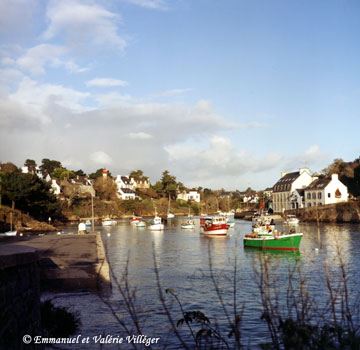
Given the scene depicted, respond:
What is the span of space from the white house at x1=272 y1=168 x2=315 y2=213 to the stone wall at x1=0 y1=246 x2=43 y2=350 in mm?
107774

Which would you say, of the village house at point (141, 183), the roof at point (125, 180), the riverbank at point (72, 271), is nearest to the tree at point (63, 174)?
the roof at point (125, 180)

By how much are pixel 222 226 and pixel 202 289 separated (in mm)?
44225

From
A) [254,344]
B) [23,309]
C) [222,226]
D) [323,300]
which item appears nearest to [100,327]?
[254,344]

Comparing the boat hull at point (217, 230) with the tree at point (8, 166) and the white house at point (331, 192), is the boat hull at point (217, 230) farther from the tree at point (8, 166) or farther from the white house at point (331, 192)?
the tree at point (8, 166)

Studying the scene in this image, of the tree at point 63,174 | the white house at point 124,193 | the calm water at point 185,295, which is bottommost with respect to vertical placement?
the calm water at point 185,295

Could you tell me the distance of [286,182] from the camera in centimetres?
12406

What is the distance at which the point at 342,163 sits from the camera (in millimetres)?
119438

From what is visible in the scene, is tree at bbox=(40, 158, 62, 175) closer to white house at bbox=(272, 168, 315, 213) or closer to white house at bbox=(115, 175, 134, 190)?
white house at bbox=(115, 175, 134, 190)

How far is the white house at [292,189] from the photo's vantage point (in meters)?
117

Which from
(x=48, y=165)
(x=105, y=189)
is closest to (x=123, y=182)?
(x=105, y=189)

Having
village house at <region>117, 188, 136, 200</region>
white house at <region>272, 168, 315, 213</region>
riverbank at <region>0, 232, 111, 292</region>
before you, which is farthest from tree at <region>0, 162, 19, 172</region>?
riverbank at <region>0, 232, 111, 292</region>

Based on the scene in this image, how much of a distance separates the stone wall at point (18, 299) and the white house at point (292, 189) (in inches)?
4243

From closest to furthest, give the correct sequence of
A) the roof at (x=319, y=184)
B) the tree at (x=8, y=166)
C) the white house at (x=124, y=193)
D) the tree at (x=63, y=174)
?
the roof at (x=319, y=184), the tree at (x=8, y=166), the tree at (x=63, y=174), the white house at (x=124, y=193)

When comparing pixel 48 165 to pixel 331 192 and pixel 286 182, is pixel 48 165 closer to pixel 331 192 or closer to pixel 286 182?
pixel 286 182
